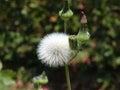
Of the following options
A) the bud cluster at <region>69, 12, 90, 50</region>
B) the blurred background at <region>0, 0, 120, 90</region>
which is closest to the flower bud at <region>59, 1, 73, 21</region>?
the bud cluster at <region>69, 12, 90, 50</region>

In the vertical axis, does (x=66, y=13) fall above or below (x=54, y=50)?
above

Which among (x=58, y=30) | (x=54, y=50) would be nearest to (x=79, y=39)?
(x=54, y=50)

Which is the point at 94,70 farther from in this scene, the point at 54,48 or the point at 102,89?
the point at 54,48

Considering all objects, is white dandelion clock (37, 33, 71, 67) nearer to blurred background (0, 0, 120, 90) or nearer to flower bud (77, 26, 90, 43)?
flower bud (77, 26, 90, 43)

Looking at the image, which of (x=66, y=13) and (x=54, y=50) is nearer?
(x=66, y=13)

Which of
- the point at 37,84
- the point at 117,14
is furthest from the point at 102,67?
the point at 37,84

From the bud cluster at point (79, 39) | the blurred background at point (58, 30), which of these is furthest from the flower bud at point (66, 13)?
the blurred background at point (58, 30)

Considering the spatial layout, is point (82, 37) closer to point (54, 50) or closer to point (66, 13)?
point (66, 13)
